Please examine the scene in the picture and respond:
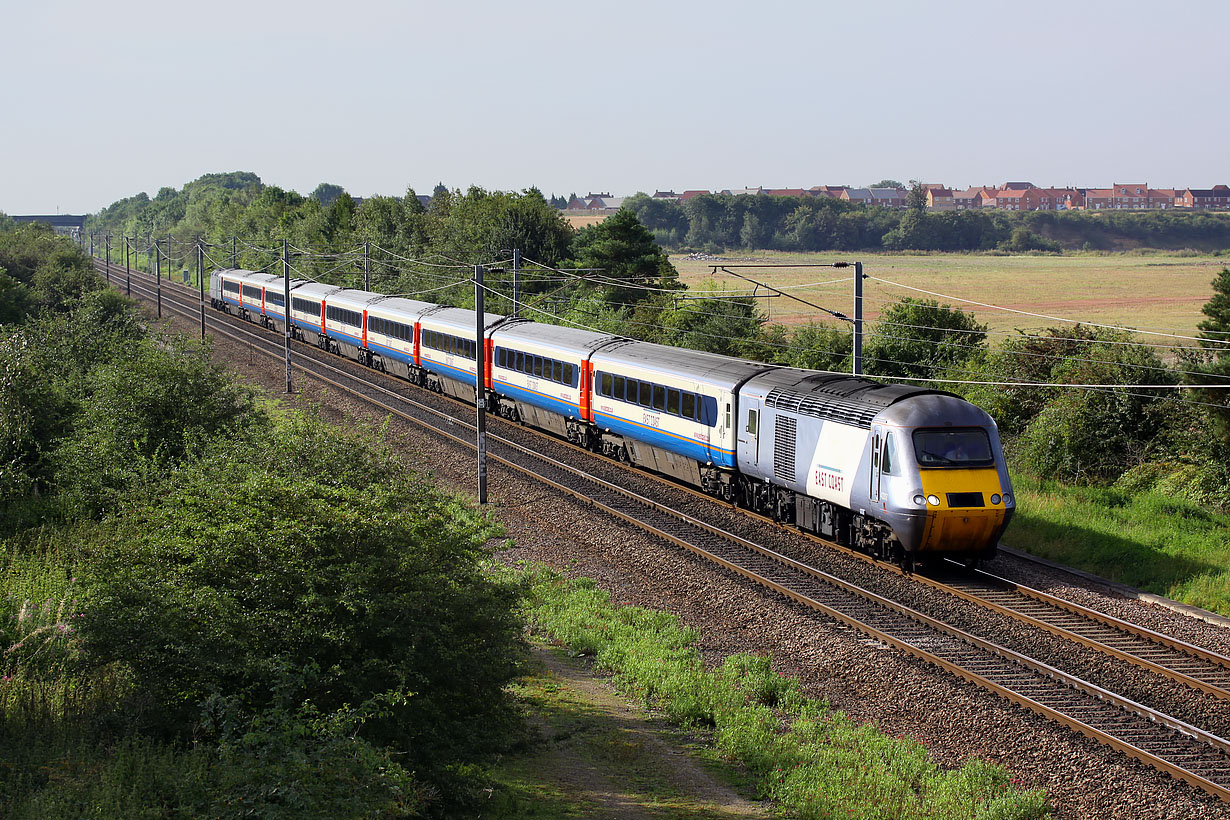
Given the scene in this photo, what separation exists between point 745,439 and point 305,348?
44.2 m

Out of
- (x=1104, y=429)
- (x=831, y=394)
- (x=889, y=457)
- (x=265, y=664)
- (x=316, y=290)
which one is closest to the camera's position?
(x=265, y=664)

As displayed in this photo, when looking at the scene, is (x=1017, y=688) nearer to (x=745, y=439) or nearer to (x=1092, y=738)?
(x=1092, y=738)

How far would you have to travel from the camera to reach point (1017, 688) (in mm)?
14414

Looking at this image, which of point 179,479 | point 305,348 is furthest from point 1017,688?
point 305,348

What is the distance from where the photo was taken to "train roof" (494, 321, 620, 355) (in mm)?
31797

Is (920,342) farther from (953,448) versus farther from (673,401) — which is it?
(953,448)

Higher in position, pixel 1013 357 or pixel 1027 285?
pixel 1027 285

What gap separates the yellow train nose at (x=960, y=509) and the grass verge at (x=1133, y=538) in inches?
136

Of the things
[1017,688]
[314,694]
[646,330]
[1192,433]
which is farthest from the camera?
[646,330]

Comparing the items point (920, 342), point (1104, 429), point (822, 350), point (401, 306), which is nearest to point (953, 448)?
point (1104, 429)

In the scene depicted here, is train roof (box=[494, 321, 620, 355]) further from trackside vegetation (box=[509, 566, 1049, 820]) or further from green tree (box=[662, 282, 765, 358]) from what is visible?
trackside vegetation (box=[509, 566, 1049, 820])

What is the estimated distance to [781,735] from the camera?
12984 millimetres

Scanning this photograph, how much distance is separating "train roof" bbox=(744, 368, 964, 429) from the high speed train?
1.3 inches

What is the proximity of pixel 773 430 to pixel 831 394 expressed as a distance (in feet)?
5.72
